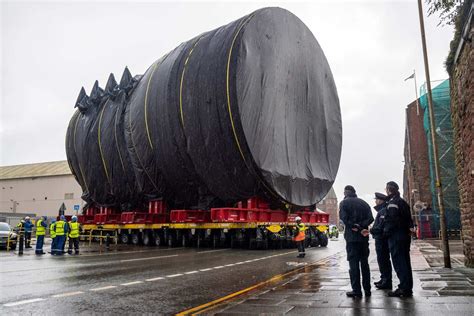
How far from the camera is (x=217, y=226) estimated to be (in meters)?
17.2

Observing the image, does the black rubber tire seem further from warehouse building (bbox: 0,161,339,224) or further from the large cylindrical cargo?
warehouse building (bbox: 0,161,339,224)

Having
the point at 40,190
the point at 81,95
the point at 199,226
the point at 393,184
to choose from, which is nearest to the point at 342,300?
the point at 393,184

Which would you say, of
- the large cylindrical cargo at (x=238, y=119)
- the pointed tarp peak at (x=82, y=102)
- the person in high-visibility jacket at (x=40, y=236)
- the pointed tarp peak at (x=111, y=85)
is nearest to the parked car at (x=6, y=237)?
the person in high-visibility jacket at (x=40, y=236)

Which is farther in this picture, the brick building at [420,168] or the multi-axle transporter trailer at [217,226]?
the brick building at [420,168]

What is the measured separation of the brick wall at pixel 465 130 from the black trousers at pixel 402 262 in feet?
9.24

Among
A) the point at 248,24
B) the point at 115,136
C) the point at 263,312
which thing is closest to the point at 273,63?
the point at 248,24

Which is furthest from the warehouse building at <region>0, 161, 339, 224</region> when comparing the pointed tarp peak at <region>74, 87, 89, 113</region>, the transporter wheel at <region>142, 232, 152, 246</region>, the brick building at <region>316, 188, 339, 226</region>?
the brick building at <region>316, 188, 339, 226</region>

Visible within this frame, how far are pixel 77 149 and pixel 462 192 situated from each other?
70.4 feet

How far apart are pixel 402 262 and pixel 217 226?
36.3 ft

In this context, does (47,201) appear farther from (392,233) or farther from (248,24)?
(392,233)

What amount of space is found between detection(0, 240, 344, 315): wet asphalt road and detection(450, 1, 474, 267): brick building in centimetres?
415

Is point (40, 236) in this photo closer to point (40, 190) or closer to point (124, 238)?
point (124, 238)

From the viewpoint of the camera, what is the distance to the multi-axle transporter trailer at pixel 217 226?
1700 cm

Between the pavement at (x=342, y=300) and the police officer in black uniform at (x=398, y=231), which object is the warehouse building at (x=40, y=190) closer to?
the pavement at (x=342, y=300)
